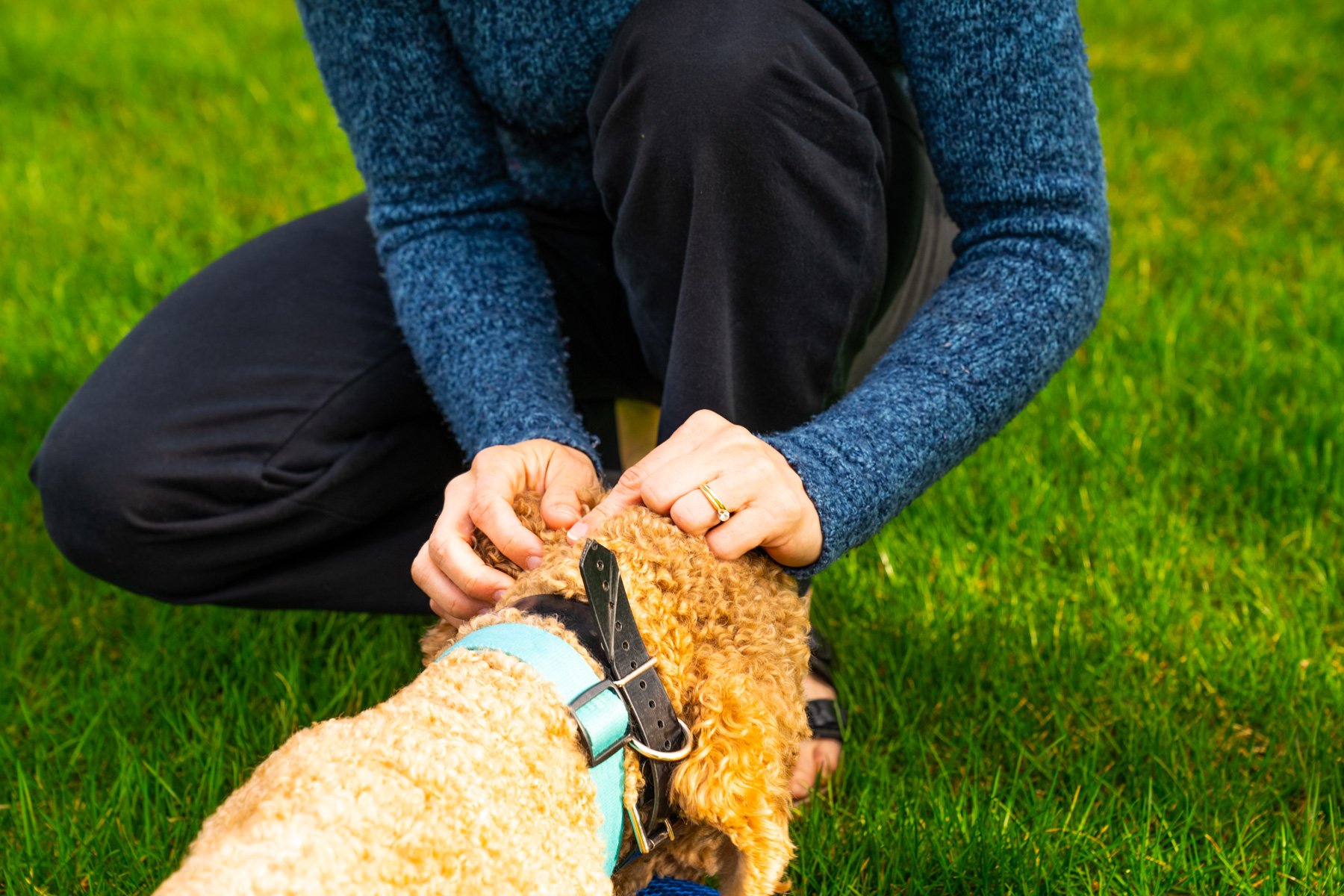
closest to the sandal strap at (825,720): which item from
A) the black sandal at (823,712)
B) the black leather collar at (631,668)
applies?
the black sandal at (823,712)

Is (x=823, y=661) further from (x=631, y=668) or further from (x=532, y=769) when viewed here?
(x=532, y=769)

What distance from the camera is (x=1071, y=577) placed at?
2.09 metres

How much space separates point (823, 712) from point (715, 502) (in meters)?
0.75

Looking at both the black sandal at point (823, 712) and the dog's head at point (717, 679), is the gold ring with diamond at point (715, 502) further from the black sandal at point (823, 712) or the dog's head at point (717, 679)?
the black sandal at point (823, 712)

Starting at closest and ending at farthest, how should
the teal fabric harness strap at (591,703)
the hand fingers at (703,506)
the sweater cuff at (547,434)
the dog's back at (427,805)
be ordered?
the dog's back at (427,805)
the teal fabric harness strap at (591,703)
the hand fingers at (703,506)
the sweater cuff at (547,434)

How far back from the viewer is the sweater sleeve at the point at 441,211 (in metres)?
1.59

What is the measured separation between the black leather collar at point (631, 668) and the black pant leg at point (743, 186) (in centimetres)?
38

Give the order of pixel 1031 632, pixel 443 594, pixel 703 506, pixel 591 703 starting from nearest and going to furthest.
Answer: pixel 591 703 < pixel 703 506 < pixel 443 594 < pixel 1031 632

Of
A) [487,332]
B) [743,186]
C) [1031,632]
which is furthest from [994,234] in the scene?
[1031,632]

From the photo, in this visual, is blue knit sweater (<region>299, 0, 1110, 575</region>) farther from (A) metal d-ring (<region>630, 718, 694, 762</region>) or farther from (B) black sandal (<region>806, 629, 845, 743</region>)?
(B) black sandal (<region>806, 629, 845, 743</region>)

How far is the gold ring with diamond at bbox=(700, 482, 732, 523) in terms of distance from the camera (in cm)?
113

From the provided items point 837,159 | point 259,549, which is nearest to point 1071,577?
point 837,159

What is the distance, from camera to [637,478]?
3.84 feet

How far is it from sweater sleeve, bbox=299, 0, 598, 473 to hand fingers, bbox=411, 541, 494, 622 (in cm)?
29
